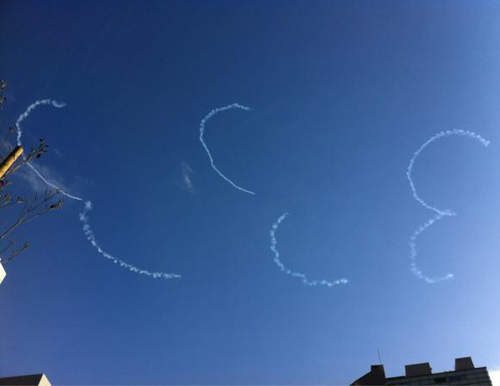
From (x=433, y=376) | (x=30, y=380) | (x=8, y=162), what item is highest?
(x=30, y=380)

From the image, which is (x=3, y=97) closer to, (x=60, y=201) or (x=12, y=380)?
(x=60, y=201)

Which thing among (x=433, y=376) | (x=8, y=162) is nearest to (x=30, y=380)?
(x=8, y=162)

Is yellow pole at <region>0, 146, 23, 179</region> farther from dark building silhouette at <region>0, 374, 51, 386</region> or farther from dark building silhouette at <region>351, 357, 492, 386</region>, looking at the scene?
dark building silhouette at <region>351, 357, 492, 386</region>

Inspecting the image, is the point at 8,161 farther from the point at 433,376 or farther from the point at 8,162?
the point at 433,376

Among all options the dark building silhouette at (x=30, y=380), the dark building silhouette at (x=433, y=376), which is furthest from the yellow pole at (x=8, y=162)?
the dark building silhouette at (x=433, y=376)

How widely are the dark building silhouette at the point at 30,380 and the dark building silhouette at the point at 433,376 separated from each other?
53297 millimetres

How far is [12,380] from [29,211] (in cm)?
6645

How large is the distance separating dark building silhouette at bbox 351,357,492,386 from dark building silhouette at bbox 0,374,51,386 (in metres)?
53.3

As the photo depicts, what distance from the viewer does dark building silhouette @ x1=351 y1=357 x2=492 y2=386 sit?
54.0 meters

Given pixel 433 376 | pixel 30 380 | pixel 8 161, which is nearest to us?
pixel 8 161

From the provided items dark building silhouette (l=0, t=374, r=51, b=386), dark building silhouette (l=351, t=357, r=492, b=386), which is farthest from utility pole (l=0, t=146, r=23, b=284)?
dark building silhouette (l=351, t=357, r=492, b=386)

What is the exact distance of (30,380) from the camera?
54094mm

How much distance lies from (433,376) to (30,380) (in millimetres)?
63302

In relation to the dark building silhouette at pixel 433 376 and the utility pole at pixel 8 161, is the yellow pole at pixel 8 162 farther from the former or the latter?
the dark building silhouette at pixel 433 376
